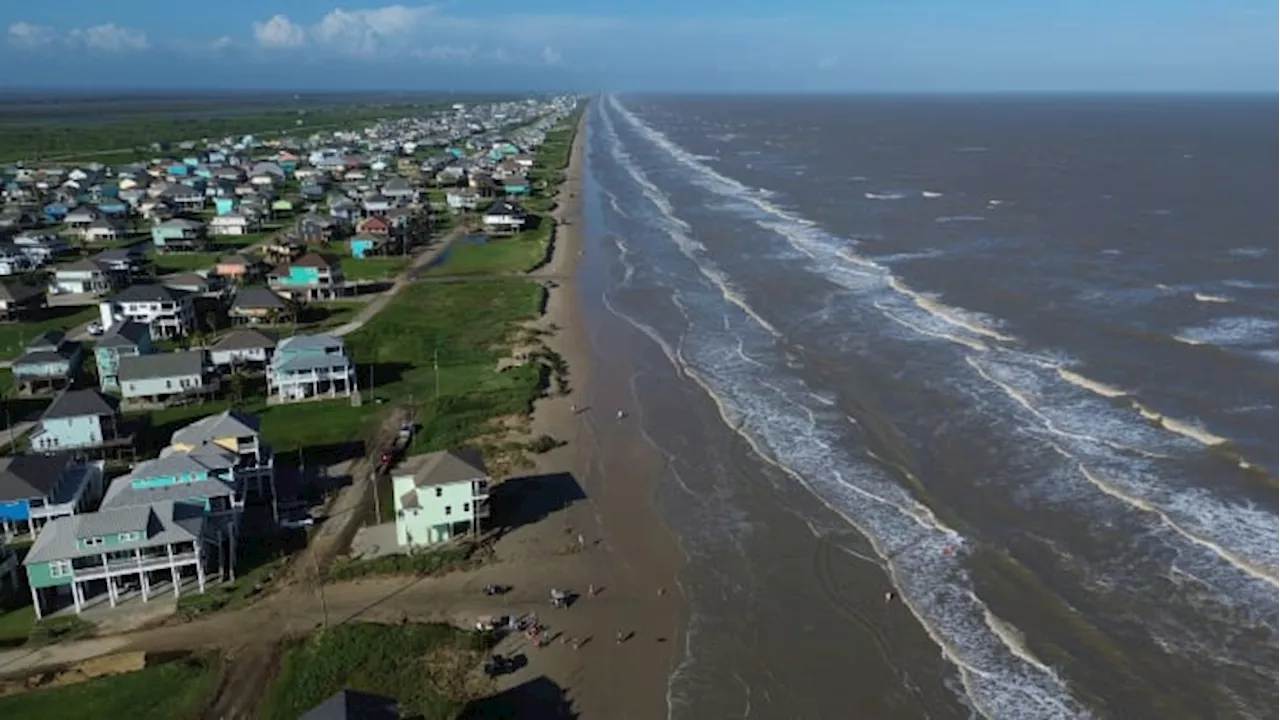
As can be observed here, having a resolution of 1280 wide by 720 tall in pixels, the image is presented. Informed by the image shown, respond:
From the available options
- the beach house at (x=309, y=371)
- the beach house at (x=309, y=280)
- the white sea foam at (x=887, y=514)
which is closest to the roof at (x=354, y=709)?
the white sea foam at (x=887, y=514)

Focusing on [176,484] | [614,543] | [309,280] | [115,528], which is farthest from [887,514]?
[309,280]

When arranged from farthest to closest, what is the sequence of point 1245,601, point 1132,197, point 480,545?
point 1132,197 < point 480,545 < point 1245,601

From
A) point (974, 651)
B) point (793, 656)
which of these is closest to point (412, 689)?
point (793, 656)

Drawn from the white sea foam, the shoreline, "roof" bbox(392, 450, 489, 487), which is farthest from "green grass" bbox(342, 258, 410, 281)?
"roof" bbox(392, 450, 489, 487)

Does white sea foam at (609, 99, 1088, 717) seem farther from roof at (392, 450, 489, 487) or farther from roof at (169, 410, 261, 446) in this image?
roof at (169, 410, 261, 446)

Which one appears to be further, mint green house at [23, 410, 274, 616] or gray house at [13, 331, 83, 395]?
gray house at [13, 331, 83, 395]

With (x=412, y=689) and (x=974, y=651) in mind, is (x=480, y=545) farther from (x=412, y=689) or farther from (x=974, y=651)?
(x=974, y=651)
